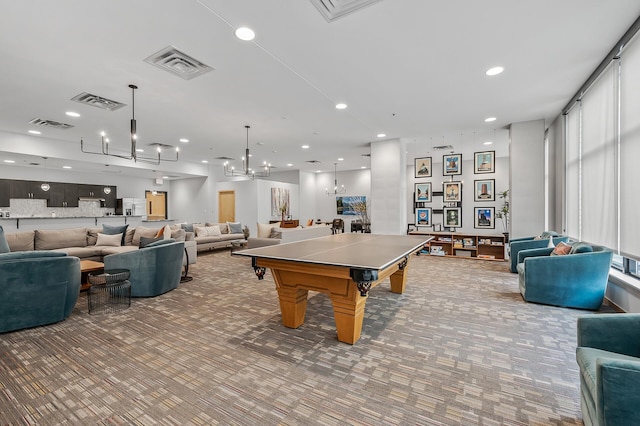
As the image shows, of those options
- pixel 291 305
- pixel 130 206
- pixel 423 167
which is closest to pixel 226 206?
pixel 130 206

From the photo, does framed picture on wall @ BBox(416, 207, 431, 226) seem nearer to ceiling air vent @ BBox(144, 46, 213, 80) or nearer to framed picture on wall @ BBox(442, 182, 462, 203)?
framed picture on wall @ BBox(442, 182, 462, 203)

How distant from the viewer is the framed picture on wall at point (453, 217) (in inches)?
327

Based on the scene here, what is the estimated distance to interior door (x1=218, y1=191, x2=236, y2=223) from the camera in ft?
40.2

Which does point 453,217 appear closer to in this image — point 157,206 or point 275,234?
point 275,234

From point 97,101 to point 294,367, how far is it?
17.4 ft

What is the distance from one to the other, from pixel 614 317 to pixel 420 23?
115 inches

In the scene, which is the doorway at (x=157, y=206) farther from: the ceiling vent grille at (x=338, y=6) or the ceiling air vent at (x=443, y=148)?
the ceiling vent grille at (x=338, y=6)

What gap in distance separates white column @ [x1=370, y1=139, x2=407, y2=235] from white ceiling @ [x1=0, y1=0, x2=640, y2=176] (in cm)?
122

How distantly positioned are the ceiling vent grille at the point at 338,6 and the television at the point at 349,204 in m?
10.8

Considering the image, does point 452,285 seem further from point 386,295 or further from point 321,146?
point 321,146

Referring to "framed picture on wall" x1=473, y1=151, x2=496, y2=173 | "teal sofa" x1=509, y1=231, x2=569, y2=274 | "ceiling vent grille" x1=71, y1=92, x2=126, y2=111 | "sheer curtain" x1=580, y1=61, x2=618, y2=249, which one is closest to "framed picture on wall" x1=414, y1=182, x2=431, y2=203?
"framed picture on wall" x1=473, y1=151, x2=496, y2=173

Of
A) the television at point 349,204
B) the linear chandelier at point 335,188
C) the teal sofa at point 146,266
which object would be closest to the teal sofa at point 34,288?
the teal sofa at point 146,266

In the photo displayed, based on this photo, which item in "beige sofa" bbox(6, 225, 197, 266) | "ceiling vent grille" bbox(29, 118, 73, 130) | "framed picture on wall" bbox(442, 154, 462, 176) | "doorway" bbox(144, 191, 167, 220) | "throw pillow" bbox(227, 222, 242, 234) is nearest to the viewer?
"beige sofa" bbox(6, 225, 197, 266)

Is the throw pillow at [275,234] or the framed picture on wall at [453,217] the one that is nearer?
the throw pillow at [275,234]
